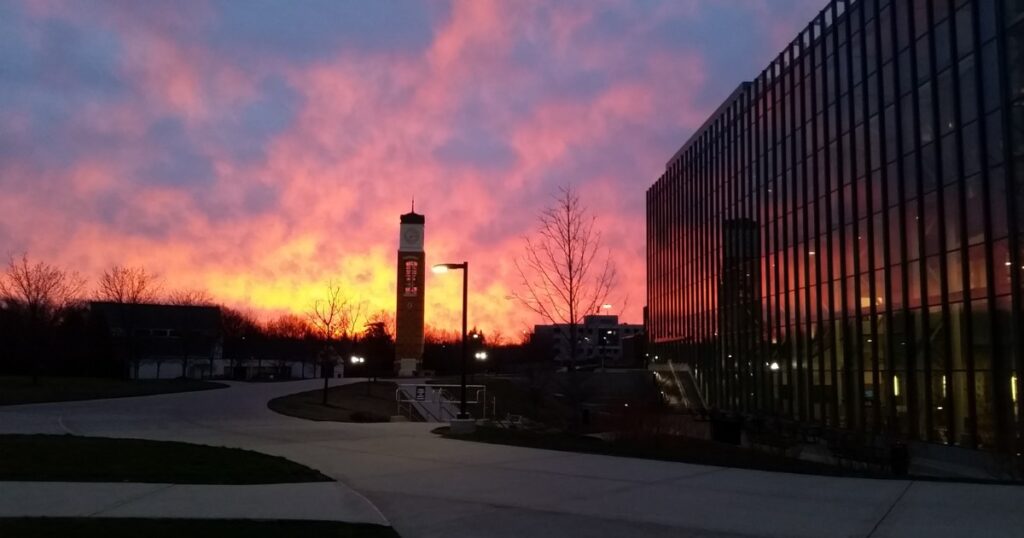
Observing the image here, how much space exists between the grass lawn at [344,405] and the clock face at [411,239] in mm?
62586

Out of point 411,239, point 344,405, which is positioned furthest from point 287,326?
point 344,405

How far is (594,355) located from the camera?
126m

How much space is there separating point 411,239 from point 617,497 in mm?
106104

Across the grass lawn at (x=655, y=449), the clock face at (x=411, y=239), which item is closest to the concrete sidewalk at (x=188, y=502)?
the grass lawn at (x=655, y=449)

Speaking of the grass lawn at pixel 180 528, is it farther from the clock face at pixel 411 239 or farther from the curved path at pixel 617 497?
the clock face at pixel 411 239

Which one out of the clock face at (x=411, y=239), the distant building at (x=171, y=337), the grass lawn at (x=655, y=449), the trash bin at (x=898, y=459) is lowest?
the trash bin at (x=898, y=459)

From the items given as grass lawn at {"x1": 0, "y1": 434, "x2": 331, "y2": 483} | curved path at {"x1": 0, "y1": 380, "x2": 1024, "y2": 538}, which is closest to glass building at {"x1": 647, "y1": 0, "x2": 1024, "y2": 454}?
curved path at {"x1": 0, "y1": 380, "x2": 1024, "y2": 538}

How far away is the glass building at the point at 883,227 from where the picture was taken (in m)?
23.3

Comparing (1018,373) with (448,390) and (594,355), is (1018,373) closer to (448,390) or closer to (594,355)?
(448,390)

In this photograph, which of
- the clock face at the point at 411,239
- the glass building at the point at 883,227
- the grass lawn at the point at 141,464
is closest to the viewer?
the grass lawn at the point at 141,464

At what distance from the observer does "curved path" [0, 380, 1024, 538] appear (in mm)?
7855

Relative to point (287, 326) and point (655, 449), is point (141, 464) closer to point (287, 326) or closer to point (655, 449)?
point (655, 449)

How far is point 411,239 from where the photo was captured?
114 m

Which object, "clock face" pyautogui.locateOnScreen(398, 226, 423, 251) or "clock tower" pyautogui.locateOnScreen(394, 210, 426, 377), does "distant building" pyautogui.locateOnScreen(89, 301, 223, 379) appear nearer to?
"clock tower" pyautogui.locateOnScreen(394, 210, 426, 377)
